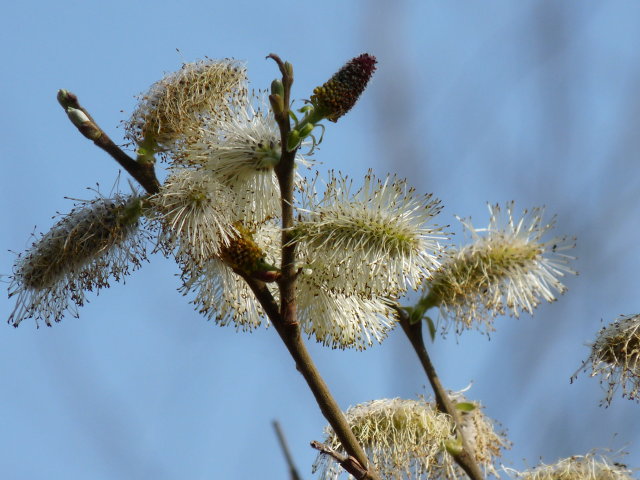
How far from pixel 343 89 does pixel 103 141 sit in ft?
2.41

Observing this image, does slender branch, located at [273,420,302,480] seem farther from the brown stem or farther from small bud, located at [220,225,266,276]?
small bud, located at [220,225,266,276]

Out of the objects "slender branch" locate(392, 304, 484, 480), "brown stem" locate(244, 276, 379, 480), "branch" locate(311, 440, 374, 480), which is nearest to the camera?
"branch" locate(311, 440, 374, 480)

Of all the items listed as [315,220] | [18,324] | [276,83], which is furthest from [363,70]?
[18,324]

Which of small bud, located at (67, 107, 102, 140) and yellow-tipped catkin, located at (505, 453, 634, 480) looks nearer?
small bud, located at (67, 107, 102, 140)

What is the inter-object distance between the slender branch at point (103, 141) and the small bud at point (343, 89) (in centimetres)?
57

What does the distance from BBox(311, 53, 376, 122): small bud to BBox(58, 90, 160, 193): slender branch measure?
568mm

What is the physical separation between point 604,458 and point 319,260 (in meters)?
1.09

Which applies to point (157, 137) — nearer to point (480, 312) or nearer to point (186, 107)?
point (186, 107)

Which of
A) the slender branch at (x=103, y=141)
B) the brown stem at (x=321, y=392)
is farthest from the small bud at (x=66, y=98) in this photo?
A: the brown stem at (x=321, y=392)

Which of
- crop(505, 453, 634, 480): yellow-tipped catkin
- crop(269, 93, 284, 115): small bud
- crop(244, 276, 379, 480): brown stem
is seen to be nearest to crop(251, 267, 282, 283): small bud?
crop(244, 276, 379, 480): brown stem

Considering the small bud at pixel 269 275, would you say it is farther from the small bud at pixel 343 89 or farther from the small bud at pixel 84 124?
the small bud at pixel 84 124

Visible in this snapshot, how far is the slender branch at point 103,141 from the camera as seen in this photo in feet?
9.61

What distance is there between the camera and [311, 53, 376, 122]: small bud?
9.41 feet

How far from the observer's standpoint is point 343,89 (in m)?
2.87
